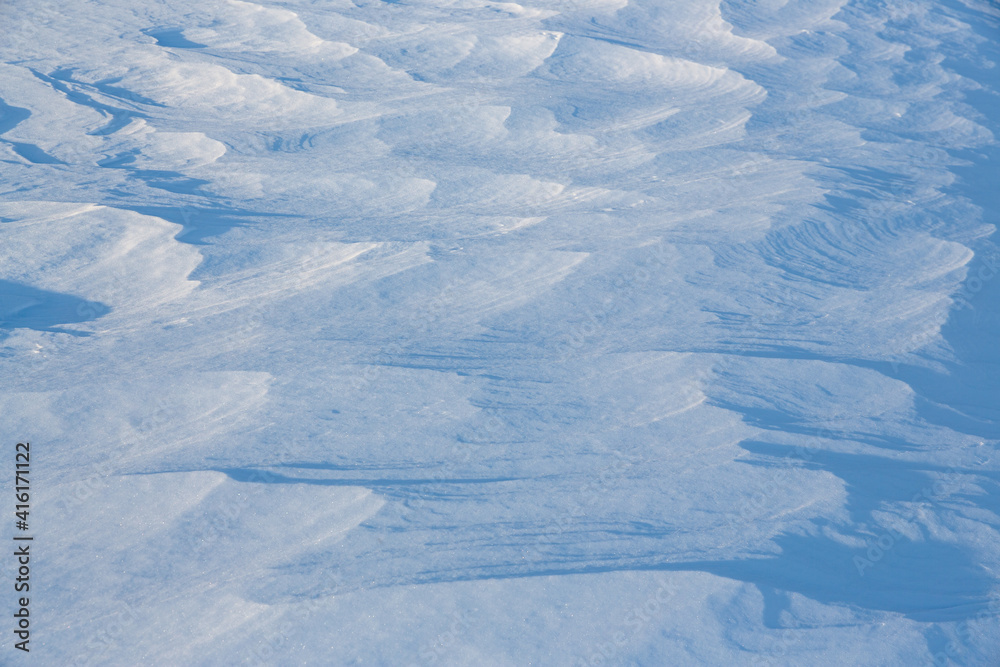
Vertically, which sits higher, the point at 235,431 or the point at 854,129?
the point at 854,129

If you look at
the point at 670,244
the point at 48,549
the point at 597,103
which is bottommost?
the point at 48,549

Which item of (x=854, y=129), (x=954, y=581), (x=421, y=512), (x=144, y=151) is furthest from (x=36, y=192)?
(x=854, y=129)

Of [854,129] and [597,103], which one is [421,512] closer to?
[597,103]

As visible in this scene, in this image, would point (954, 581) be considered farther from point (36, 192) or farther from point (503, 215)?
point (36, 192)

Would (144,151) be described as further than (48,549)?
Yes

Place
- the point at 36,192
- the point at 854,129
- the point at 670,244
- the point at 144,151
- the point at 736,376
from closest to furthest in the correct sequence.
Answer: the point at 736,376 → the point at 670,244 → the point at 36,192 → the point at 144,151 → the point at 854,129

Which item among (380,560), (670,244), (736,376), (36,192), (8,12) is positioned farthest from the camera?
(8,12)
